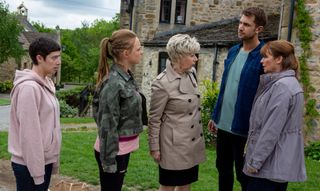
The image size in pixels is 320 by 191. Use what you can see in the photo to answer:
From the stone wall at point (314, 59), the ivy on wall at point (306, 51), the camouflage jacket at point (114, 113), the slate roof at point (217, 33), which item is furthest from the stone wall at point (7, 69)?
the camouflage jacket at point (114, 113)

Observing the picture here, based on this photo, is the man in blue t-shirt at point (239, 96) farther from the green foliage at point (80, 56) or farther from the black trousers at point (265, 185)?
the green foliage at point (80, 56)

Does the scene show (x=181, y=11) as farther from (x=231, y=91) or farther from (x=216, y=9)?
(x=231, y=91)

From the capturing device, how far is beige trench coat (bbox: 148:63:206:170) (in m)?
4.13

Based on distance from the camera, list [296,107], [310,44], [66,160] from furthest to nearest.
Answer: [310,44] < [66,160] < [296,107]

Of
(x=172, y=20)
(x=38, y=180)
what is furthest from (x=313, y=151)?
(x=172, y=20)

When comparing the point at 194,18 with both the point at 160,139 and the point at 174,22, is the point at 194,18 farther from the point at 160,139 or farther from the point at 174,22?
the point at 160,139

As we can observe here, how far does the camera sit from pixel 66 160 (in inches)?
305

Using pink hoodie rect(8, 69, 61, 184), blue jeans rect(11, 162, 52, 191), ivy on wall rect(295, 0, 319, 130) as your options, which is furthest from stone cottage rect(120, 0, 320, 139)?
blue jeans rect(11, 162, 52, 191)

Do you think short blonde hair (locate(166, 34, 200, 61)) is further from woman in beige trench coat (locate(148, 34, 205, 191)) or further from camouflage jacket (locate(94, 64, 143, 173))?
camouflage jacket (locate(94, 64, 143, 173))

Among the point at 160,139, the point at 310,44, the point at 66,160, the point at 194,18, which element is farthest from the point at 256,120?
the point at 194,18

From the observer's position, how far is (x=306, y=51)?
940 centimetres

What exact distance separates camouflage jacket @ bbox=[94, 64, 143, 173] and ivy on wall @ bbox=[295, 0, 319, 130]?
21.7 ft

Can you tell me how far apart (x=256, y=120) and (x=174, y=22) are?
15.6 metres

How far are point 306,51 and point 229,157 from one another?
18.6 ft
